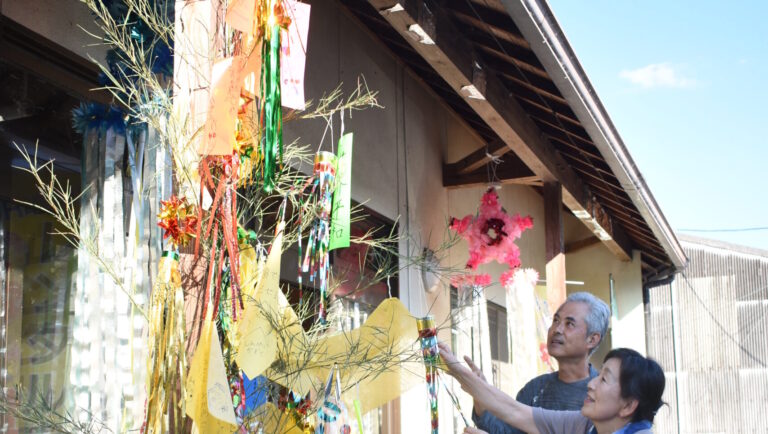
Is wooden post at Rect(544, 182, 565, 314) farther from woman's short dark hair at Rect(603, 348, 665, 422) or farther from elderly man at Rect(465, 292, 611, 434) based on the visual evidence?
woman's short dark hair at Rect(603, 348, 665, 422)

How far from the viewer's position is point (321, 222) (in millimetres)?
2494

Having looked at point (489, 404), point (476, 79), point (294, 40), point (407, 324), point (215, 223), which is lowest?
point (489, 404)

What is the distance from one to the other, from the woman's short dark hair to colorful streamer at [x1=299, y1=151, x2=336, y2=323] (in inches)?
30.4

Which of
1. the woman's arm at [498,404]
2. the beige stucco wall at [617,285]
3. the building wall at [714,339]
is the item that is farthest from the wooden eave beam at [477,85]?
the building wall at [714,339]

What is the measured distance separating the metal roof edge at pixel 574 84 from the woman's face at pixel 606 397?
181 cm

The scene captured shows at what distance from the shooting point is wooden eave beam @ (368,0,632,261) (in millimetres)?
3803

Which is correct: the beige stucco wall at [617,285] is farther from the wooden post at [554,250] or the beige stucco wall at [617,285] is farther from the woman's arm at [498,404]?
the woman's arm at [498,404]

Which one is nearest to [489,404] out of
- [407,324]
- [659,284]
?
[407,324]

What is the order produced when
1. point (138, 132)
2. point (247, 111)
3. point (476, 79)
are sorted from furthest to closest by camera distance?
point (476, 79) < point (138, 132) < point (247, 111)

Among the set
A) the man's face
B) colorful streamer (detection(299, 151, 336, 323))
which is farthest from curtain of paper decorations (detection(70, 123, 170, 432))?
the man's face

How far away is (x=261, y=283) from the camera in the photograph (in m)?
1.83

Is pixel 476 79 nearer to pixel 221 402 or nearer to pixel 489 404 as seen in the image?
pixel 489 404

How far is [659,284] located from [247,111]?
31.1ft

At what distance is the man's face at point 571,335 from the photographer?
289 centimetres
